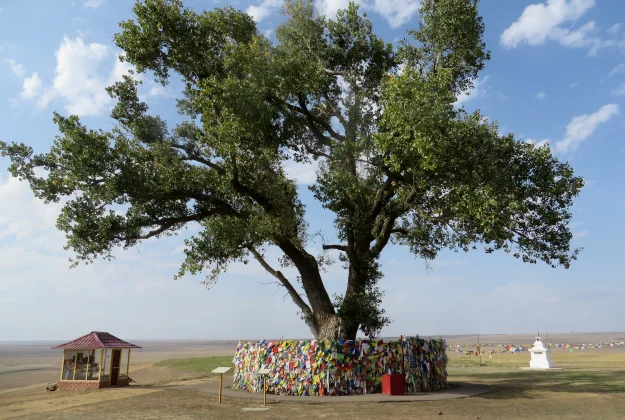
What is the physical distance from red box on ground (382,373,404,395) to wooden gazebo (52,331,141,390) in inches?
508

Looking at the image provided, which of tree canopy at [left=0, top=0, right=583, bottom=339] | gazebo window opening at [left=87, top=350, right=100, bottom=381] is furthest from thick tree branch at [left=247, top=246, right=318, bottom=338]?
gazebo window opening at [left=87, top=350, right=100, bottom=381]

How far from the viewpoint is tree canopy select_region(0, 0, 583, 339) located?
56.4ft

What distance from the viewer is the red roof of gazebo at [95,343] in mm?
24312

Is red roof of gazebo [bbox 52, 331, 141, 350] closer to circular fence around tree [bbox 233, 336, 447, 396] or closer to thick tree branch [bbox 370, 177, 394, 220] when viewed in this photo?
circular fence around tree [bbox 233, 336, 447, 396]

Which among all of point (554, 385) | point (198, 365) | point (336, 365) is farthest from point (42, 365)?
point (554, 385)

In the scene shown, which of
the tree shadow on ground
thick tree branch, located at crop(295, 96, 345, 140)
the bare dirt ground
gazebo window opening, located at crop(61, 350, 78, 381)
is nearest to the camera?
the tree shadow on ground

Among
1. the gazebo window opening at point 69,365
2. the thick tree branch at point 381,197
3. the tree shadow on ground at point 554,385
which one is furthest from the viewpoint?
the gazebo window opening at point 69,365

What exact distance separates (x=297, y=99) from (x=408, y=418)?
13906 mm

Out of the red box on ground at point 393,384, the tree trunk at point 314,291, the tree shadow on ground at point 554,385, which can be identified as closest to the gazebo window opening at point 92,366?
the tree trunk at point 314,291

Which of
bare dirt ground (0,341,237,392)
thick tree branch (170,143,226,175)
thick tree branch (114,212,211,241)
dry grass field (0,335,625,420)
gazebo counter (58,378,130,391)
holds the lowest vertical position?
bare dirt ground (0,341,237,392)

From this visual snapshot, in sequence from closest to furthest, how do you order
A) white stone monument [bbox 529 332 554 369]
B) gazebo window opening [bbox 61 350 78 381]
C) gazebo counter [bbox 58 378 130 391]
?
1. gazebo counter [bbox 58 378 130 391]
2. gazebo window opening [bbox 61 350 78 381]
3. white stone monument [bbox 529 332 554 369]

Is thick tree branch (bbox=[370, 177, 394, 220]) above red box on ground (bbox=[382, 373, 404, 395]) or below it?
above

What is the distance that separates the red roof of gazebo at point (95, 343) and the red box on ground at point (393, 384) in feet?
42.3

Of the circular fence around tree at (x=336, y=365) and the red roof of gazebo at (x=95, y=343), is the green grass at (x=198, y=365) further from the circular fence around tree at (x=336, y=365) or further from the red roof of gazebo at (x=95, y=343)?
the circular fence around tree at (x=336, y=365)
